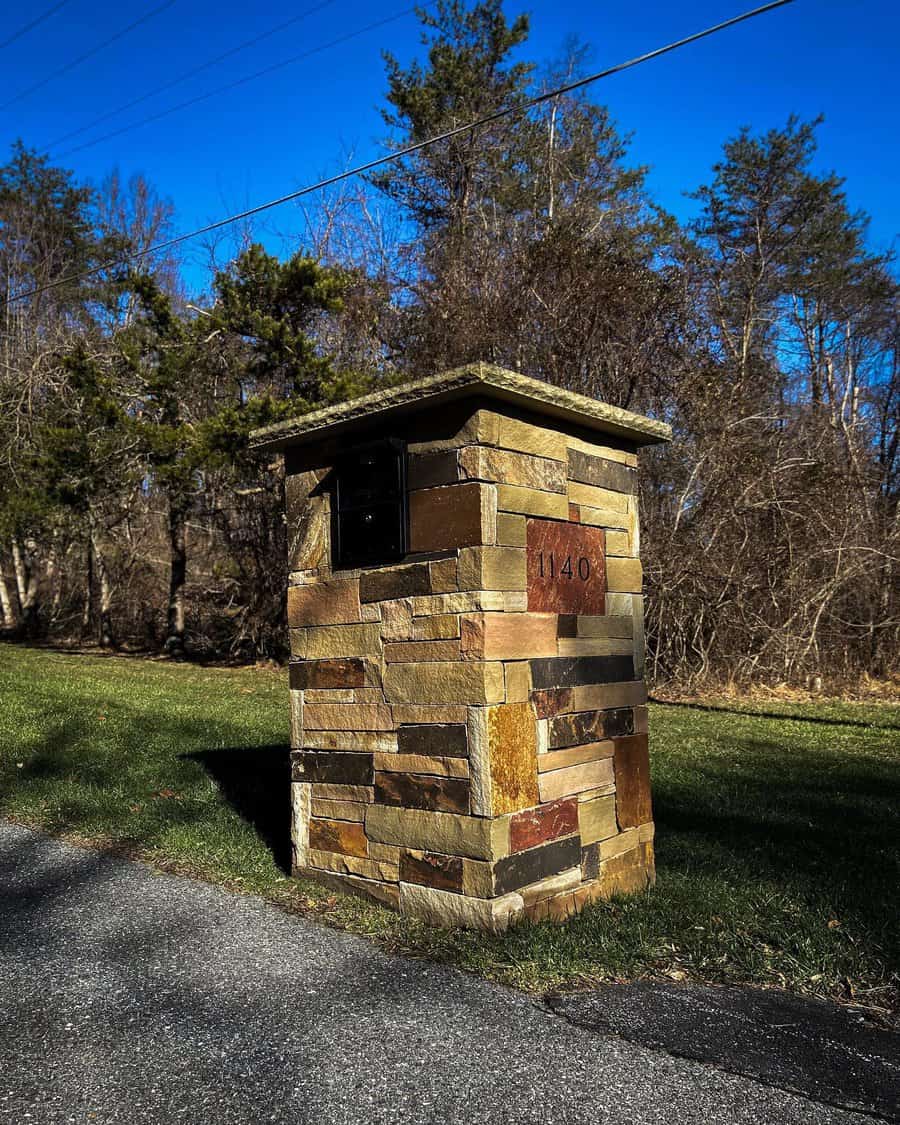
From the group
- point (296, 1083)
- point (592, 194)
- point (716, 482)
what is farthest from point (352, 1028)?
point (592, 194)

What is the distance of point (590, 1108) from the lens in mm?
2133

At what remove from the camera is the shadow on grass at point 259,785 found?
4574 mm

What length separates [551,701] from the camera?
3.48 meters

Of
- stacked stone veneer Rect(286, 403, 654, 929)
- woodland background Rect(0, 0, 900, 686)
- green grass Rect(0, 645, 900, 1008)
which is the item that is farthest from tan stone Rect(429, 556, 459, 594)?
woodland background Rect(0, 0, 900, 686)

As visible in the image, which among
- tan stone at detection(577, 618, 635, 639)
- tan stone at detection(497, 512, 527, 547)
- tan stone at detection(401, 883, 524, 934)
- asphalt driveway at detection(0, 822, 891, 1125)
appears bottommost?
asphalt driveway at detection(0, 822, 891, 1125)

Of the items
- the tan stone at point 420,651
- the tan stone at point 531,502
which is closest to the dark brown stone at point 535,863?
the tan stone at point 420,651

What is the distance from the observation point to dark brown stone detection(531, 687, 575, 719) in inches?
135

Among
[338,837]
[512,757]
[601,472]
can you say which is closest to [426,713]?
[512,757]

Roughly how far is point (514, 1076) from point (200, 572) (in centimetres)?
1861

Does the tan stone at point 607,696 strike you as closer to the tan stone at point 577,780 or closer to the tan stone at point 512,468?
the tan stone at point 577,780

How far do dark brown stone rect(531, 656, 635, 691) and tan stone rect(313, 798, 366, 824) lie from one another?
0.85m

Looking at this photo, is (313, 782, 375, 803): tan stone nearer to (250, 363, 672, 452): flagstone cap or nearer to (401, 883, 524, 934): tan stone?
(401, 883, 524, 934): tan stone

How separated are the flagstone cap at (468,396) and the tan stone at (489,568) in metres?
0.55

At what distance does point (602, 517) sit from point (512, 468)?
0.64 m
